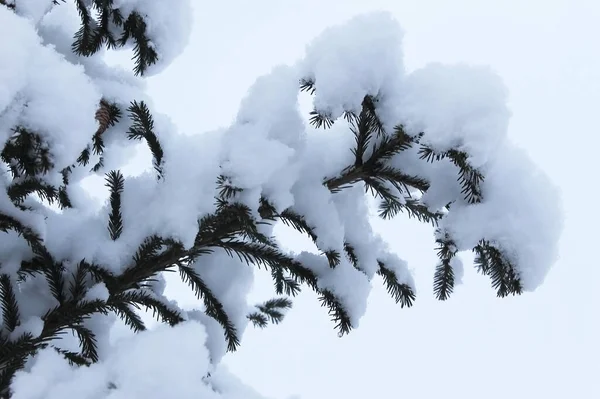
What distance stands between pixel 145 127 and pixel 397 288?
1.42m

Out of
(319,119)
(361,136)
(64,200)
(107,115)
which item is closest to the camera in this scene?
(319,119)

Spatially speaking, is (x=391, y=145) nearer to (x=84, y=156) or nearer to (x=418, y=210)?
(x=418, y=210)

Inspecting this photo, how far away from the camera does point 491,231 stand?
206 cm

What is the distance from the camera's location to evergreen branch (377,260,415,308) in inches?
96.5

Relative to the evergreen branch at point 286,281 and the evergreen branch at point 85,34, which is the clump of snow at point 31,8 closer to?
the evergreen branch at point 85,34

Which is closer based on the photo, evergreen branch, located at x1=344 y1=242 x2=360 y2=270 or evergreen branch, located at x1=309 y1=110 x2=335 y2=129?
Answer: evergreen branch, located at x1=309 y1=110 x2=335 y2=129

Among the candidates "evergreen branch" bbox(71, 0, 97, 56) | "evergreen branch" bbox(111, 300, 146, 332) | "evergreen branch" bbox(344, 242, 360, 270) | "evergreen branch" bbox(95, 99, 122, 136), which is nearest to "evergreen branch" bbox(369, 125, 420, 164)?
"evergreen branch" bbox(344, 242, 360, 270)

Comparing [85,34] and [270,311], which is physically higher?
[85,34]

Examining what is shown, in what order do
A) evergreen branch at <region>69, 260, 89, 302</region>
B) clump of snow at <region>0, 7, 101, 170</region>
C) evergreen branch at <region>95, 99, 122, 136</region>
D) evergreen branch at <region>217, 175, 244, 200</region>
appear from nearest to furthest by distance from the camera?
clump of snow at <region>0, 7, 101, 170</region>, evergreen branch at <region>217, 175, 244, 200</region>, evergreen branch at <region>69, 260, 89, 302</region>, evergreen branch at <region>95, 99, 122, 136</region>

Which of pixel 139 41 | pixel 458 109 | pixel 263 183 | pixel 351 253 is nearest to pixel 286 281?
pixel 351 253

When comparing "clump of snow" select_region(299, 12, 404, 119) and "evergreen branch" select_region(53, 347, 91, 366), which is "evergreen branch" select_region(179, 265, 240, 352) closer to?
"evergreen branch" select_region(53, 347, 91, 366)

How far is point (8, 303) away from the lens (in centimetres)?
212

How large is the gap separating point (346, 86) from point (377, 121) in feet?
0.86

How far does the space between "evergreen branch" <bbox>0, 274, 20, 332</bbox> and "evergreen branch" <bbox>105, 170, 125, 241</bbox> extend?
0.46m
